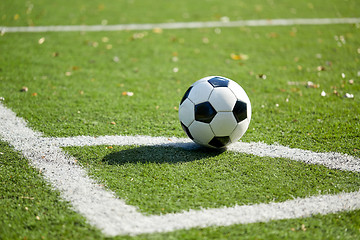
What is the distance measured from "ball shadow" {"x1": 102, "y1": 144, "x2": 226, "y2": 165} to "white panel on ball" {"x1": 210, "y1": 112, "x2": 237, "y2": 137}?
1.06 feet

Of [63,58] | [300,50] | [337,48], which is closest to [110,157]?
[63,58]

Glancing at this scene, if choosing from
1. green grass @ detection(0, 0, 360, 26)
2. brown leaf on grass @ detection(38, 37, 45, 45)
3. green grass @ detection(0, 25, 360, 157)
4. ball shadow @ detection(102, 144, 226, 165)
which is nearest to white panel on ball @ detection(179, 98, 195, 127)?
ball shadow @ detection(102, 144, 226, 165)

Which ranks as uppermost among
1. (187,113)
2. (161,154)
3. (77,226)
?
(187,113)

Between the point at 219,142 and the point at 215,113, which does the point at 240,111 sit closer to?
the point at 215,113

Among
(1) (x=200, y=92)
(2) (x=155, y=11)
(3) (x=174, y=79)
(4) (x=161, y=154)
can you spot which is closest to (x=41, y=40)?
(3) (x=174, y=79)

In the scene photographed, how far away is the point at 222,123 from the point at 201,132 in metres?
0.24

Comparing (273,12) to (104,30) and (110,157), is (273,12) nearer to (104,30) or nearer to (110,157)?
(104,30)

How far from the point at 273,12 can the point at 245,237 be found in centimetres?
976

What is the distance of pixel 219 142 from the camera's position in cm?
424

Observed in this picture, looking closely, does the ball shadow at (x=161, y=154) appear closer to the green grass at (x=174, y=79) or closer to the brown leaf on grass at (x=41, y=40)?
the green grass at (x=174, y=79)

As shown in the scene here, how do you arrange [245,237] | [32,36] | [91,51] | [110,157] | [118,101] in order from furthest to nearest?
[32,36], [91,51], [118,101], [110,157], [245,237]

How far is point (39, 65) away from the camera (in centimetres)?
723

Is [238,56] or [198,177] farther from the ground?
[198,177]

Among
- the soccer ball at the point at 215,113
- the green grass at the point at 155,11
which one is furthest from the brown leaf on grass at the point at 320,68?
the green grass at the point at 155,11
